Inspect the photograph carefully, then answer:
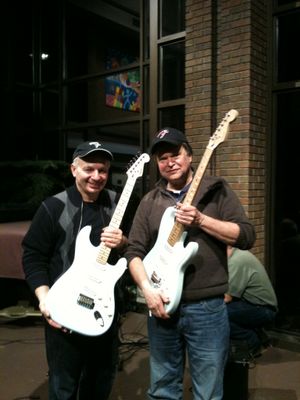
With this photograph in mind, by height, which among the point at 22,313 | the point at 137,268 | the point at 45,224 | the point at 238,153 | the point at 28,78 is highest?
the point at 28,78

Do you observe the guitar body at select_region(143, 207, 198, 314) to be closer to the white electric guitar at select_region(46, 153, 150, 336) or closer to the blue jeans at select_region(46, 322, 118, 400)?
the white electric guitar at select_region(46, 153, 150, 336)

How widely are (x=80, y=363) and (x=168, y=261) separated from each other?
72cm

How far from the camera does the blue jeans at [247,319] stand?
326 cm

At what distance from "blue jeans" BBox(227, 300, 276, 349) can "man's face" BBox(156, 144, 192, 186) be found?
1.55 meters

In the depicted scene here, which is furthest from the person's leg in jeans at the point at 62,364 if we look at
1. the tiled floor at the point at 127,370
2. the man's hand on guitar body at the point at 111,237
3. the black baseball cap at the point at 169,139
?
the tiled floor at the point at 127,370

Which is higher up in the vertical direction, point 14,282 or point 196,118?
point 196,118

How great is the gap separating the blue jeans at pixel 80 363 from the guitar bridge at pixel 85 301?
0.18 m

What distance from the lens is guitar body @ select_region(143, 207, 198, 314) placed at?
2098mm

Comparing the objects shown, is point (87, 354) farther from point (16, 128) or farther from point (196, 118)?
point (16, 128)

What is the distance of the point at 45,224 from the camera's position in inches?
88.7

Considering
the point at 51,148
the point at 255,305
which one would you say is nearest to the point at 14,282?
the point at 51,148

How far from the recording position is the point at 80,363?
230cm

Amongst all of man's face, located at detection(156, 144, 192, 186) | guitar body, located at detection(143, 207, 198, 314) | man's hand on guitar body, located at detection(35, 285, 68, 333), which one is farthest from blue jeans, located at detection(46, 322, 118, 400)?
man's face, located at detection(156, 144, 192, 186)

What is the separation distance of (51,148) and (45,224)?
6.23 metres
